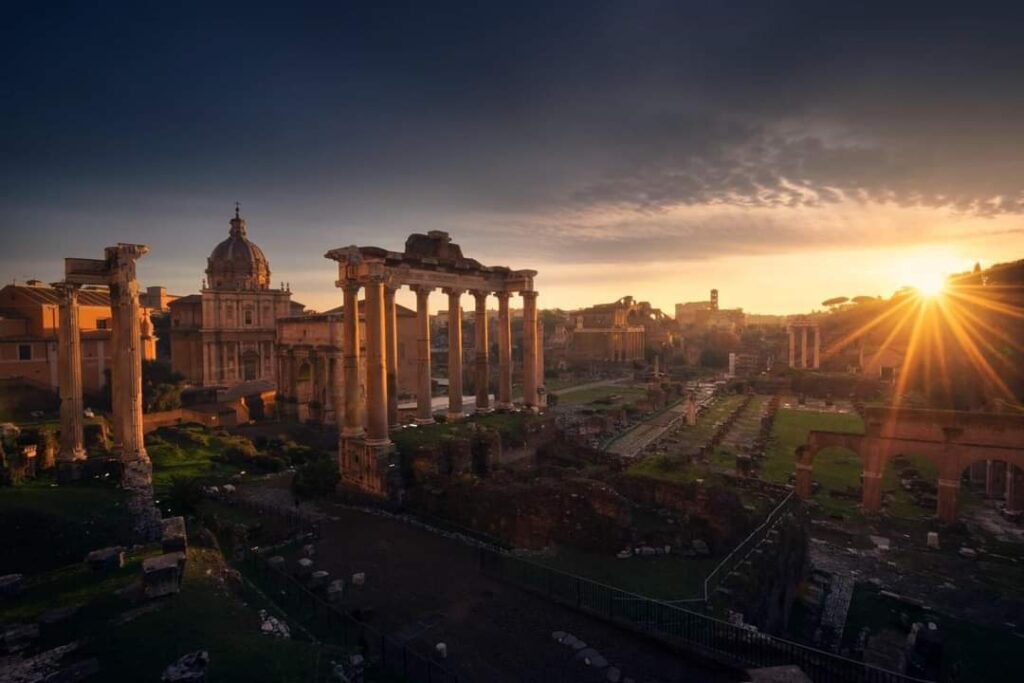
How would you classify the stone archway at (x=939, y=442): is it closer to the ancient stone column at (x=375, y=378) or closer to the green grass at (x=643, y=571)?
the green grass at (x=643, y=571)

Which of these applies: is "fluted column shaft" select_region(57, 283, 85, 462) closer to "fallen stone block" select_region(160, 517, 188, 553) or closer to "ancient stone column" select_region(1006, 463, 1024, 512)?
"fallen stone block" select_region(160, 517, 188, 553)

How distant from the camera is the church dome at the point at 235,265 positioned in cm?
5259

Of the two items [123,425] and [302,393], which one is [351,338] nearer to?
[123,425]

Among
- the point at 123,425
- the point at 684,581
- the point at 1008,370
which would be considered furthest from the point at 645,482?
the point at 1008,370

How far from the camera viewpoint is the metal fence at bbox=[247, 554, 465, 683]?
943cm

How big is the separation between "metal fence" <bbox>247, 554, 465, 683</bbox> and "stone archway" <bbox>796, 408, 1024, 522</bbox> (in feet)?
62.5

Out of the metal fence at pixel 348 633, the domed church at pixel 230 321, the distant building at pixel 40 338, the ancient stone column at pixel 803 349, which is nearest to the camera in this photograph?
the metal fence at pixel 348 633

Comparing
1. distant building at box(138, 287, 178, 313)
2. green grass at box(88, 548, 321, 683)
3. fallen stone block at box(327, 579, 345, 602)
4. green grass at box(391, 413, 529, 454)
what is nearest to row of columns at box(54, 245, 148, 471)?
green grass at box(391, 413, 529, 454)

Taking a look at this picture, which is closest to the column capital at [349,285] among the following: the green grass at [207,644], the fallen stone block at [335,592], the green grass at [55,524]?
the green grass at [55,524]

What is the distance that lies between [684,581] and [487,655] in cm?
481

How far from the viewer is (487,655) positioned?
10000 millimetres

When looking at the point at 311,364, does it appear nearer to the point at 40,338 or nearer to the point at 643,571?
the point at 40,338

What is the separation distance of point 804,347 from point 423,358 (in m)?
70.8

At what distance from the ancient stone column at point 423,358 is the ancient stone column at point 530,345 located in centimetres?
516
